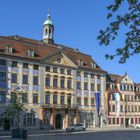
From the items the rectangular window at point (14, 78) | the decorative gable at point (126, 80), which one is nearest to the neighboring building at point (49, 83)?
the rectangular window at point (14, 78)

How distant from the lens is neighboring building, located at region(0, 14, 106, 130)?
70750 mm

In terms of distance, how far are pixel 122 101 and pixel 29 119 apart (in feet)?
111

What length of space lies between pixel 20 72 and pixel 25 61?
2.44 m

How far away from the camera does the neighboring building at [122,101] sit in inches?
3744

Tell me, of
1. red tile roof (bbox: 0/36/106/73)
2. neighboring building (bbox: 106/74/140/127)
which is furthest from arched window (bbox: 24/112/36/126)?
neighboring building (bbox: 106/74/140/127)

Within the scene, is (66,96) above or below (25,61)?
below

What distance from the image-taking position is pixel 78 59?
88.2 m

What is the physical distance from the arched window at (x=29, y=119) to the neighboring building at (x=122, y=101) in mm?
24694

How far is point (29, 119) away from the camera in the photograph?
240 ft

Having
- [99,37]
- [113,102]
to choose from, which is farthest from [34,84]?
[99,37]

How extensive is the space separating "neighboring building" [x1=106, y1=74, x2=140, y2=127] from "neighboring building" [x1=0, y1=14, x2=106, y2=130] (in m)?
3.61

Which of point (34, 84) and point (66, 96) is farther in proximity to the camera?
point (66, 96)

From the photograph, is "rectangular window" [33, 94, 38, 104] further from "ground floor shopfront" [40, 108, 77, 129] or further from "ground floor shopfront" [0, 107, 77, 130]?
"ground floor shopfront" [40, 108, 77, 129]

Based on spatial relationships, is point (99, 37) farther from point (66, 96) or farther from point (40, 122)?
Answer: point (66, 96)
